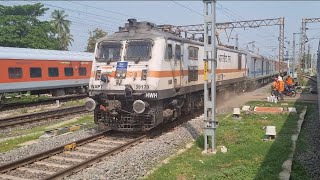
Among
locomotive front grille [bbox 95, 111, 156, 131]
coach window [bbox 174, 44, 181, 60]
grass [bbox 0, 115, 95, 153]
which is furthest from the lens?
coach window [bbox 174, 44, 181, 60]

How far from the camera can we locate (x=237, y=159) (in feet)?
31.7

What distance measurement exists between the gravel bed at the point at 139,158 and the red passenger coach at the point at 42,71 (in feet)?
46.1

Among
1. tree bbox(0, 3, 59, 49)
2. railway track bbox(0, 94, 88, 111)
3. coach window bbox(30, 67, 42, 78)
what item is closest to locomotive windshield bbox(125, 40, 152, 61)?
railway track bbox(0, 94, 88, 111)

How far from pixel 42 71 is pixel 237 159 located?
1988 cm

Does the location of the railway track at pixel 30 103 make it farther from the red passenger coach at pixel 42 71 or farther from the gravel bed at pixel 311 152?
the gravel bed at pixel 311 152

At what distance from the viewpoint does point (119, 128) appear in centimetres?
1258

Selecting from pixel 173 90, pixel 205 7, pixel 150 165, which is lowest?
pixel 150 165

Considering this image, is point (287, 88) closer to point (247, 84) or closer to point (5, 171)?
point (247, 84)

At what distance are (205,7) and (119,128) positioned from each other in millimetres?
4980

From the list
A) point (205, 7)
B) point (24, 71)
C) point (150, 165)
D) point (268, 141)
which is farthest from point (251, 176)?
point (24, 71)

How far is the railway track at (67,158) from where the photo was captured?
8.68 metres

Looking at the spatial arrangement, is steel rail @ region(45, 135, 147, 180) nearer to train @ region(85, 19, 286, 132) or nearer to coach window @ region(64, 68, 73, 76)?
train @ region(85, 19, 286, 132)

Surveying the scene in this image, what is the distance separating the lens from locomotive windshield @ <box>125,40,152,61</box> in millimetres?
12641

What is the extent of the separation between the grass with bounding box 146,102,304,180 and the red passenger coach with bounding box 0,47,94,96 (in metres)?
15.2
